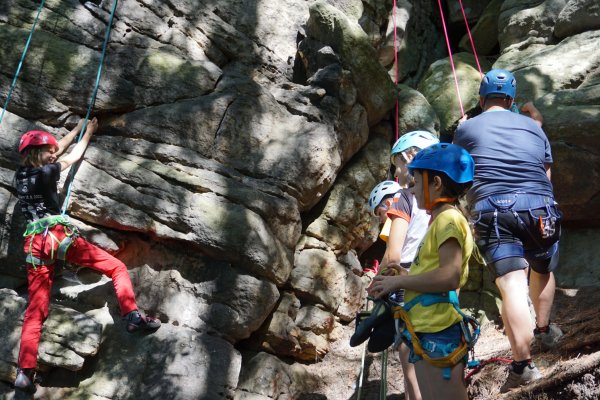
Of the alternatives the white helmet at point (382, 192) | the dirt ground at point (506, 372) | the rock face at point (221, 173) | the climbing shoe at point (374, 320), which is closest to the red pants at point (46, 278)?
the rock face at point (221, 173)

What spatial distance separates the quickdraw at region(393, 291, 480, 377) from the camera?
10.7 ft

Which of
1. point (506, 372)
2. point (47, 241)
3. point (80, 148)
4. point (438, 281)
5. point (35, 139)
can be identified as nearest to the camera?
point (438, 281)

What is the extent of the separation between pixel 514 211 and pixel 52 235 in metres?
3.95

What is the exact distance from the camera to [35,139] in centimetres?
595

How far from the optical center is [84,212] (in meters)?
6.25

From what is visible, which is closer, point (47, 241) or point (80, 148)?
point (47, 241)

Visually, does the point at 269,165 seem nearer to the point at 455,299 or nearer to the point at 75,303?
the point at 75,303

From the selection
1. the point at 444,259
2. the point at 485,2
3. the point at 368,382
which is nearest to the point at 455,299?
the point at 444,259

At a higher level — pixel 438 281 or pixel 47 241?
pixel 438 281

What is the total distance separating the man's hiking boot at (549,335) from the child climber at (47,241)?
335cm

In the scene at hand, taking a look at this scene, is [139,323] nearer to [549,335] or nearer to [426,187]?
[426,187]

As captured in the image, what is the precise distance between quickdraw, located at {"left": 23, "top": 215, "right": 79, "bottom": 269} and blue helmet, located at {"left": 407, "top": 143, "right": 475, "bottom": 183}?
355 centimetres

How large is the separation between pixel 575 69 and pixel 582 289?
3.02 metres

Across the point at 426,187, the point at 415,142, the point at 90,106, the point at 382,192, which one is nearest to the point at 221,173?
the point at 90,106
